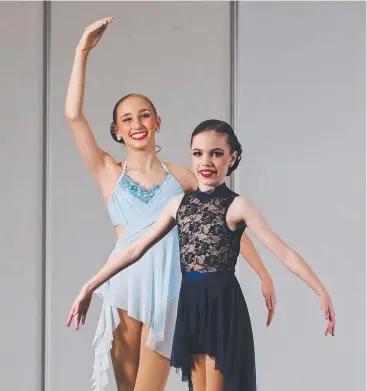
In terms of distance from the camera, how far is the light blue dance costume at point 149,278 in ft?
5.88

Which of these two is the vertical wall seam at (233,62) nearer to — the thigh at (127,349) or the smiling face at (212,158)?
the smiling face at (212,158)

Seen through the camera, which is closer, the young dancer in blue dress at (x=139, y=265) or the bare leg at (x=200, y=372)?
the bare leg at (x=200, y=372)

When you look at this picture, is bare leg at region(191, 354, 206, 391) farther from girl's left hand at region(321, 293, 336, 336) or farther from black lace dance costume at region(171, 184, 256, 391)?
girl's left hand at region(321, 293, 336, 336)

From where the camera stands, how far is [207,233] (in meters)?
1.65

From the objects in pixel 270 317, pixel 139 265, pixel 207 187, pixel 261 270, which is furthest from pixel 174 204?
pixel 270 317

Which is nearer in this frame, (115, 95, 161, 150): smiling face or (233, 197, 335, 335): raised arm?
(233, 197, 335, 335): raised arm

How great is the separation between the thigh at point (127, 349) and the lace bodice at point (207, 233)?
0.69ft

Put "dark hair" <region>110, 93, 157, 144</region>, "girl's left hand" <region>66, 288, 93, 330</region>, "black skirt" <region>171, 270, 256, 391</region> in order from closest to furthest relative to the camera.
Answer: "black skirt" <region>171, 270, 256, 391</region> → "girl's left hand" <region>66, 288, 93, 330</region> → "dark hair" <region>110, 93, 157, 144</region>

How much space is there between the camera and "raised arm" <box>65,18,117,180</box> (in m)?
1.90

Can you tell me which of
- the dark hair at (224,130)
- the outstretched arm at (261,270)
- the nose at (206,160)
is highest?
the dark hair at (224,130)

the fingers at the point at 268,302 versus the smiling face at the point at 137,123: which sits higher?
the smiling face at the point at 137,123

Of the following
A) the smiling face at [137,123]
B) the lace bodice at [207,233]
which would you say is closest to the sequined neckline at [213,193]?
the lace bodice at [207,233]

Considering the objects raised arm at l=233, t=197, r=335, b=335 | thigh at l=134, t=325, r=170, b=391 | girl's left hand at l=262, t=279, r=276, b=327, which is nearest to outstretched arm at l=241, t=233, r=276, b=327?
girl's left hand at l=262, t=279, r=276, b=327

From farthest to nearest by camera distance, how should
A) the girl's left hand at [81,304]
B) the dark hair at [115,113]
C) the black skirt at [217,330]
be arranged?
the dark hair at [115,113] → the girl's left hand at [81,304] → the black skirt at [217,330]
